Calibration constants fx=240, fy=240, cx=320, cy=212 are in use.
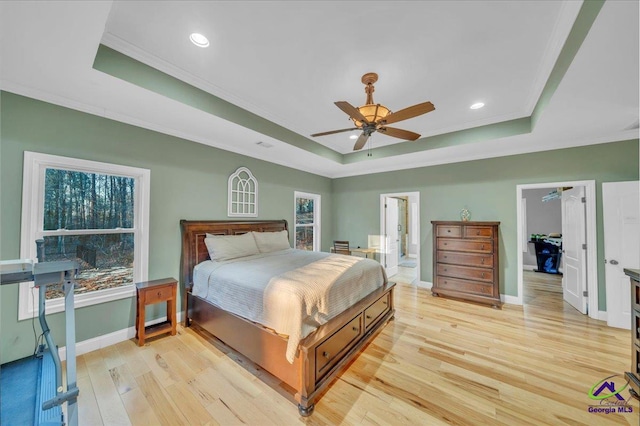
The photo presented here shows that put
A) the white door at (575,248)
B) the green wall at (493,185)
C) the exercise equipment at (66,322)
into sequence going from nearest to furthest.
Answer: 1. the exercise equipment at (66,322)
2. the green wall at (493,185)
3. the white door at (575,248)

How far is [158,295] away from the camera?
9.49 ft

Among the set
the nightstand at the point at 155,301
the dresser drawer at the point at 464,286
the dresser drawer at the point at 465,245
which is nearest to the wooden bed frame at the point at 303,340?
the nightstand at the point at 155,301

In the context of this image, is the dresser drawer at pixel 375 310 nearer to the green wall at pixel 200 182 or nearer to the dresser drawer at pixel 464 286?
the dresser drawer at pixel 464 286

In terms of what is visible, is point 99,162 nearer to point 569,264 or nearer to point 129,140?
point 129,140

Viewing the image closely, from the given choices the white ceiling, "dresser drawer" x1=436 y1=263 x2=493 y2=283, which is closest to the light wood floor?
Answer: "dresser drawer" x1=436 y1=263 x2=493 y2=283

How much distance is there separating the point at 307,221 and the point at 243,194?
201 cm

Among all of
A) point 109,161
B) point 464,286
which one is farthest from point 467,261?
point 109,161

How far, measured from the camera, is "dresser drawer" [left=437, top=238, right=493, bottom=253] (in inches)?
160

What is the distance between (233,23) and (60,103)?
6.98 feet

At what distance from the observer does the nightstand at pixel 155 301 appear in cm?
276

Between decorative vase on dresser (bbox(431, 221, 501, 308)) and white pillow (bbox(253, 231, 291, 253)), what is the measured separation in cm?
286

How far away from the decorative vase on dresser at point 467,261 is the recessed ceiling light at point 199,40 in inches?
171

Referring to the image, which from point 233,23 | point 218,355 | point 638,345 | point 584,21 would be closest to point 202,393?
point 218,355

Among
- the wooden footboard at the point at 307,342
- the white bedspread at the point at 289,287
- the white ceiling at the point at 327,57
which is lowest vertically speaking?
the wooden footboard at the point at 307,342
